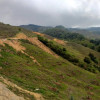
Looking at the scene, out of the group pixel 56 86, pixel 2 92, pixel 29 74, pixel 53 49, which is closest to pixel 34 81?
pixel 29 74

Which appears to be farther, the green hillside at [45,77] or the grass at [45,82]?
the green hillside at [45,77]

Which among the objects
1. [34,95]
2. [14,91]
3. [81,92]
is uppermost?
[14,91]

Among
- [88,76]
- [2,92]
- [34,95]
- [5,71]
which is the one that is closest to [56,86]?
[34,95]

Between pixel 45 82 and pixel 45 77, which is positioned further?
pixel 45 77

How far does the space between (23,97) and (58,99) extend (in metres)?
5.56

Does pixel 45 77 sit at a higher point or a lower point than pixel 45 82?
higher

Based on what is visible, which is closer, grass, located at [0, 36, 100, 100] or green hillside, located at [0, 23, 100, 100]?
grass, located at [0, 36, 100, 100]

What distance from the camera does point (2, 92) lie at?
1358cm

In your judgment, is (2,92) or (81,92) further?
(81,92)

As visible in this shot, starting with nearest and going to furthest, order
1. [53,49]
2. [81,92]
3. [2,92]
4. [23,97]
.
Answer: [2,92]
[23,97]
[81,92]
[53,49]

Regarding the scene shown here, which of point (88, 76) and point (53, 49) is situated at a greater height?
point (53, 49)

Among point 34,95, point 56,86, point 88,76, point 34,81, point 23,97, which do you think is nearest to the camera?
point 23,97

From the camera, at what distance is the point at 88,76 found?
3409cm

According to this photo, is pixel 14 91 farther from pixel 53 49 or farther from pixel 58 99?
pixel 53 49
